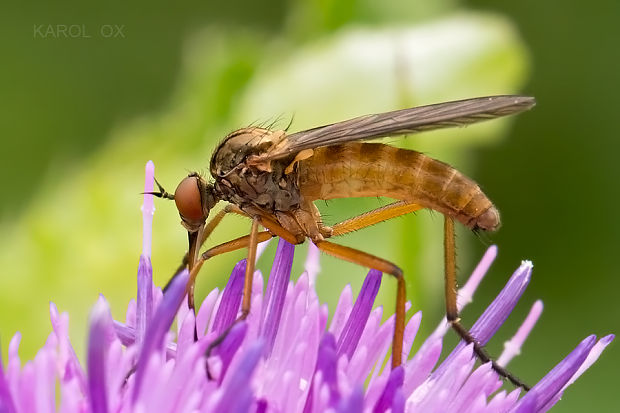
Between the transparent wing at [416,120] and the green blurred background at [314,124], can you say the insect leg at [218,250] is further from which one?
the green blurred background at [314,124]

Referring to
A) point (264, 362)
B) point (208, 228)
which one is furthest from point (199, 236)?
point (264, 362)

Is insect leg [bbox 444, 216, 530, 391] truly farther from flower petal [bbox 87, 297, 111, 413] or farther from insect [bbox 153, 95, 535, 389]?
flower petal [bbox 87, 297, 111, 413]

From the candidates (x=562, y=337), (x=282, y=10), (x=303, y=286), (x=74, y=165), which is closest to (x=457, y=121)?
(x=303, y=286)

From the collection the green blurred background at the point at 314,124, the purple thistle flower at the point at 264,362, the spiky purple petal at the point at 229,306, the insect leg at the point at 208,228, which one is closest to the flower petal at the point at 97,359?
the purple thistle flower at the point at 264,362

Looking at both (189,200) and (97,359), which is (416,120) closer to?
(189,200)

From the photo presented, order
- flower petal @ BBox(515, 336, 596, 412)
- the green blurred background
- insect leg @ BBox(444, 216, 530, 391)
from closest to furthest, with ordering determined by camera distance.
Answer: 1. flower petal @ BBox(515, 336, 596, 412)
2. insect leg @ BBox(444, 216, 530, 391)
3. the green blurred background

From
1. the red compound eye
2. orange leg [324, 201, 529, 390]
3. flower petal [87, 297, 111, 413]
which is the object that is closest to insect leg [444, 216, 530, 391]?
orange leg [324, 201, 529, 390]
